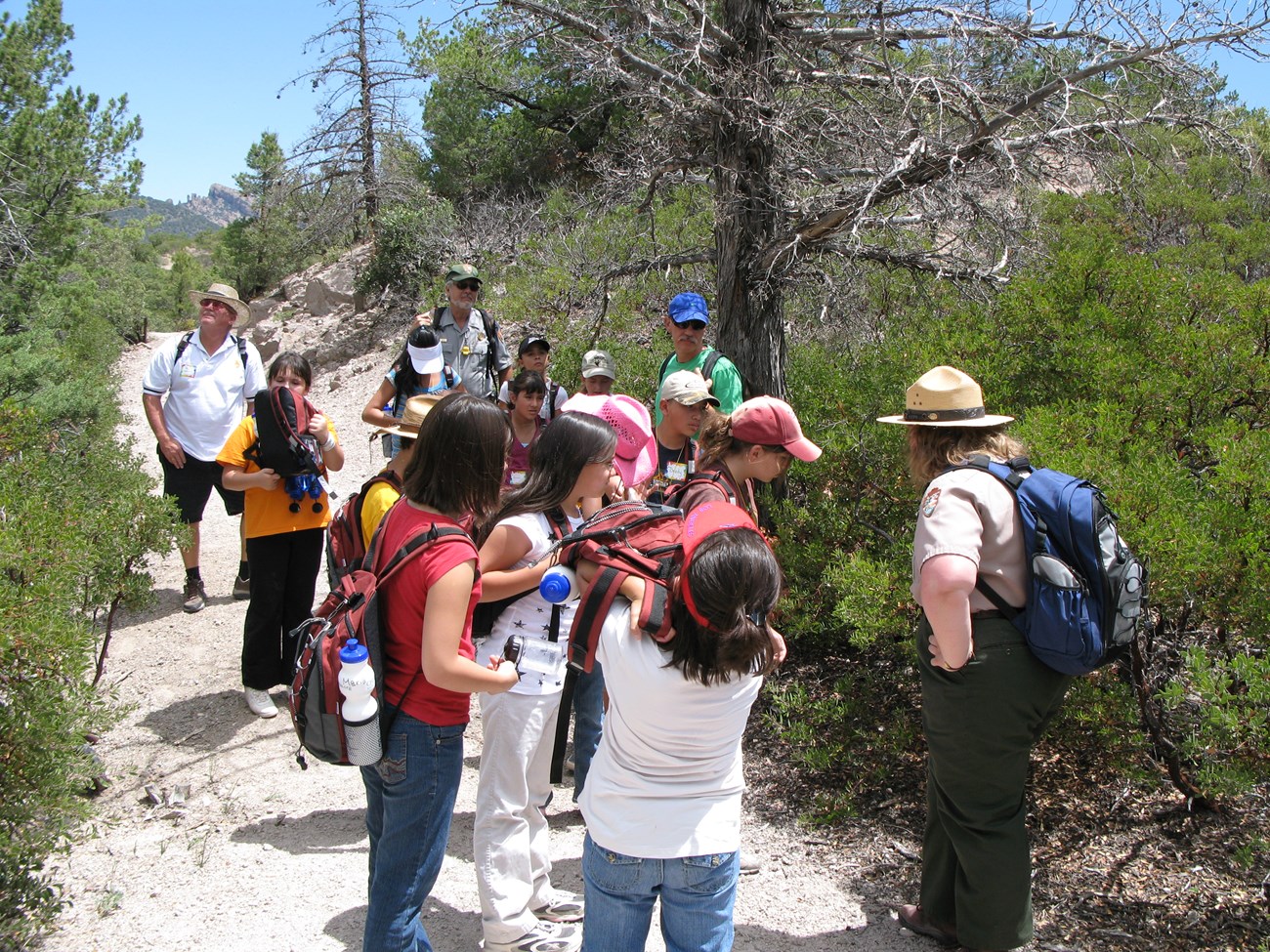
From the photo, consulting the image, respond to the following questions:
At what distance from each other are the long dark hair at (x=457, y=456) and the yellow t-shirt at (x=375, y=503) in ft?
2.81

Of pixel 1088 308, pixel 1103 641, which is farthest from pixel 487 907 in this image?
pixel 1088 308

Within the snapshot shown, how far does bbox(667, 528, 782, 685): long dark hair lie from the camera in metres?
1.90

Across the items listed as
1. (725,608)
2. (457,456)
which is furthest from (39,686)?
(725,608)

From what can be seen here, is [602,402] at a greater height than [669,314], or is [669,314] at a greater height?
[669,314]

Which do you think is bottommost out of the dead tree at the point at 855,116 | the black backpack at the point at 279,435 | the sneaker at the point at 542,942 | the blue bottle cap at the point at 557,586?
the sneaker at the point at 542,942

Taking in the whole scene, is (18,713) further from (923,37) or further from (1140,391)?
(923,37)

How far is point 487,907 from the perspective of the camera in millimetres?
2830

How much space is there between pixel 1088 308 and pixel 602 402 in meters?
2.36

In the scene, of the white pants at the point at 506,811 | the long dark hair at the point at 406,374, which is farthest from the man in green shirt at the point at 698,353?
the white pants at the point at 506,811

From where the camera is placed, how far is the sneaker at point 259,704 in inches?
185

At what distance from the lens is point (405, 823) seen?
2334 millimetres

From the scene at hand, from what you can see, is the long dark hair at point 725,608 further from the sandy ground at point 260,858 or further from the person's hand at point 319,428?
the person's hand at point 319,428

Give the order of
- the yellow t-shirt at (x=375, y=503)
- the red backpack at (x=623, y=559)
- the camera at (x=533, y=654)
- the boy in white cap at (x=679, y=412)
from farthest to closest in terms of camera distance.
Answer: the boy in white cap at (x=679, y=412)
the yellow t-shirt at (x=375, y=503)
the camera at (x=533, y=654)
the red backpack at (x=623, y=559)

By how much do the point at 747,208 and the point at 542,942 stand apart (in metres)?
4.18
